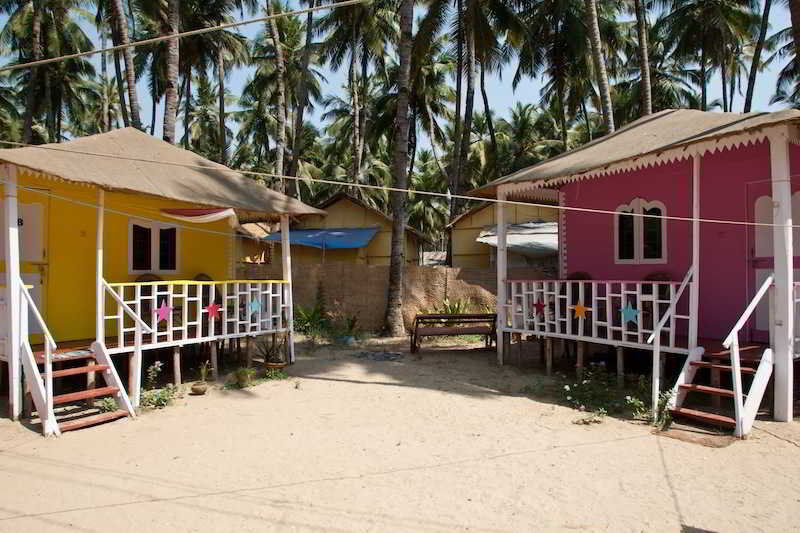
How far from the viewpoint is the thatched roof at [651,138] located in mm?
6180

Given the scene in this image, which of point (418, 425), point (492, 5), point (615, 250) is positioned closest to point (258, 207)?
point (418, 425)

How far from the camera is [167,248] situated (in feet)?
33.7

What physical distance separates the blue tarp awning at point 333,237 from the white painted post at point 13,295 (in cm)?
1221

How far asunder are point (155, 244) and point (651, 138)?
8539 mm

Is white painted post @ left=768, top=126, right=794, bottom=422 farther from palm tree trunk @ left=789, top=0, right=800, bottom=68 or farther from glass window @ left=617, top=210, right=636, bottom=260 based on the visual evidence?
palm tree trunk @ left=789, top=0, right=800, bottom=68

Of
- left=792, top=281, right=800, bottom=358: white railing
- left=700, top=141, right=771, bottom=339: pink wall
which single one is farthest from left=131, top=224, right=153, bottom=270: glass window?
left=792, top=281, right=800, bottom=358: white railing

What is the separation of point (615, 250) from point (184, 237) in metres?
8.13

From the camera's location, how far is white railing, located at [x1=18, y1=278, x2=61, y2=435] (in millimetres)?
6023

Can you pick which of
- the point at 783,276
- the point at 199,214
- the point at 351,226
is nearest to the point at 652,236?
the point at 783,276

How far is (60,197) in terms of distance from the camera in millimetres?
8188

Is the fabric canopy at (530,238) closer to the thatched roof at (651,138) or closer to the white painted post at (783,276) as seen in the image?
the thatched roof at (651,138)

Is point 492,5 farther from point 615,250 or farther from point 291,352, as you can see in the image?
point 291,352

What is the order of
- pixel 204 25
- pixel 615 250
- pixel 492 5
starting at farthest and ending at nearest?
pixel 204 25, pixel 492 5, pixel 615 250

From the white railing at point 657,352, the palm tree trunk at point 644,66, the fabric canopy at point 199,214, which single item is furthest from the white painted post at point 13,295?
the palm tree trunk at point 644,66
